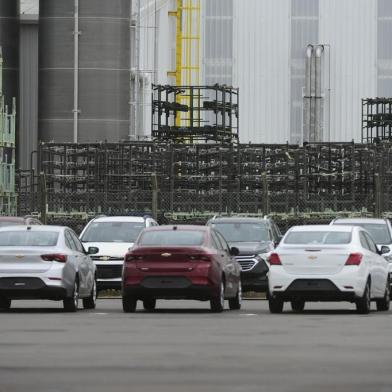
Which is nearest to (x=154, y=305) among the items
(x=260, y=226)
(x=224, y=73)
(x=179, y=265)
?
(x=179, y=265)

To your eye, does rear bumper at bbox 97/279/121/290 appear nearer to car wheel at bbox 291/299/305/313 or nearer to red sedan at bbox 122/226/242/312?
car wheel at bbox 291/299/305/313

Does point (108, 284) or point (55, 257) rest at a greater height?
point (55, 257)

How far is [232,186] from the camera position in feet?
179

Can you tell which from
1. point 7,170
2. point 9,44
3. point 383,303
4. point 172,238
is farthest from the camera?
point 9,44

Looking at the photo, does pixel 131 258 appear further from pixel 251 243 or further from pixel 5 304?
pixel 251 243

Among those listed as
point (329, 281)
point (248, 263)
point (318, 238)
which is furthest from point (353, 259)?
point (248, 263)

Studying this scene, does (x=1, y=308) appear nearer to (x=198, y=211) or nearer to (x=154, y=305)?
(x=154, y=305)

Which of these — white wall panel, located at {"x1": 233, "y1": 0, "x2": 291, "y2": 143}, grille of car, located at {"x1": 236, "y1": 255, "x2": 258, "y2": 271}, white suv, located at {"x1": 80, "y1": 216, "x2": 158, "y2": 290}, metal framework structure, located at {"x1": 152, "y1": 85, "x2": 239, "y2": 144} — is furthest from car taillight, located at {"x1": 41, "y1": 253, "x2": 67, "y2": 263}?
white wall panel, located at {"x1": 233, "y1": 0, "x2": 291, "y2": 143}

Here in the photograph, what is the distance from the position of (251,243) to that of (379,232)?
109 inches

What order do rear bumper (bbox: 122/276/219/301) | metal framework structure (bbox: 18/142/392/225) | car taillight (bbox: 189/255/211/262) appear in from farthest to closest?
metal framework structure (bbox: 18/142/392/225), car taillight (bbox: 189/255/211/262), rear bumper (bbox: 122/276/219/301)

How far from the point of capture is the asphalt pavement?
14.3 m

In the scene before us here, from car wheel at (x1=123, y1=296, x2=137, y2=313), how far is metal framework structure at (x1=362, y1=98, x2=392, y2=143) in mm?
39370

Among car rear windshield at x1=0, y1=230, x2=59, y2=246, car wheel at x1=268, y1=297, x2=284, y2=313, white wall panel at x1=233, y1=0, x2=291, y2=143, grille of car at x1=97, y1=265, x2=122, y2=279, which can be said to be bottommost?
car wheel at x1=268, y1=297, x2=284, y2=313

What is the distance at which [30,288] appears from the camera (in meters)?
26.9
